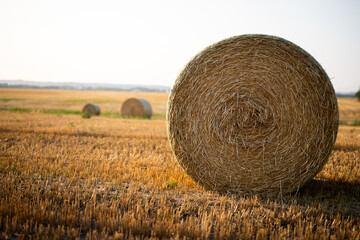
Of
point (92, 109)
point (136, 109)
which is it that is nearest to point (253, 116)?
point (136, 109)

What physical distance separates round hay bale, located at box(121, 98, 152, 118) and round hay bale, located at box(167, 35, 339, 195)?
14.0m

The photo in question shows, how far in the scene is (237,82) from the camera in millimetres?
4145

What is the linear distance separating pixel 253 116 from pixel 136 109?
14.8 m

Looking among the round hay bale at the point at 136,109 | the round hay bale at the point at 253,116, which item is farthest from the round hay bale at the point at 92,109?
the round hay bale at the point at 253,116

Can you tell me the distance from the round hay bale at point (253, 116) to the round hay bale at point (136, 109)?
14.0 m

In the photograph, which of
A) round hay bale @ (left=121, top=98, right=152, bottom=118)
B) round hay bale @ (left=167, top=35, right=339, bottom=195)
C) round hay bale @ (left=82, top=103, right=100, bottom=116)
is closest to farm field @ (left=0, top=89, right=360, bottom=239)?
round hay bale @ (left=167, top=35, right=339, bottom=195)

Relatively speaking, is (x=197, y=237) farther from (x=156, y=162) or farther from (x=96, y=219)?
(x=156, y=162)

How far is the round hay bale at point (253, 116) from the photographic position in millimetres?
4008

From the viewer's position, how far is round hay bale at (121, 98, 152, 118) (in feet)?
59.3

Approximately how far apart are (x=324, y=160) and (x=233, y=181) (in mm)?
1473

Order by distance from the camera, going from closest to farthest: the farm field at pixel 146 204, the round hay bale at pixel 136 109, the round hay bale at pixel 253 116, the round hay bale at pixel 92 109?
the farm field at pixel 146 204 < the round hay bale at pixel 253 116 < the round hay bale at pixel 136 109 < the round hay bale at pixel 92 109

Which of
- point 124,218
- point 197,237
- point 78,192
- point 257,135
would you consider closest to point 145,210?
point 124,218

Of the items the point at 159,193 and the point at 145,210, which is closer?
the point at 145,210

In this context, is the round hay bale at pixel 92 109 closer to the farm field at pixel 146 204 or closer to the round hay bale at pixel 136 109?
the round hay bale at pixel 136 109
